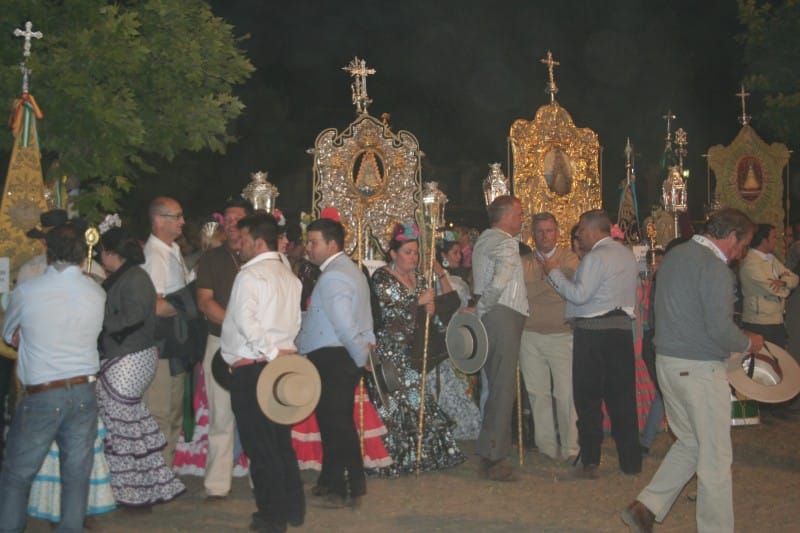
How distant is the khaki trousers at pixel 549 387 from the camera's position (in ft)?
30.7

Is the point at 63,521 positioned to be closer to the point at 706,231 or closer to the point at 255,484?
the point at 255,484

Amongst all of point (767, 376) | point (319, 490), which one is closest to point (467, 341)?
point (319, 490)

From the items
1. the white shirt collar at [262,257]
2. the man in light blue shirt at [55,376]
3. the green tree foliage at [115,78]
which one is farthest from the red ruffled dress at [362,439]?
the green tree foliage at [115,78]

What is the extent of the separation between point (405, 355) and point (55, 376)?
3.65m

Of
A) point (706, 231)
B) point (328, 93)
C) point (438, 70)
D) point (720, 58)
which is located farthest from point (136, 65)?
point (720, 58)

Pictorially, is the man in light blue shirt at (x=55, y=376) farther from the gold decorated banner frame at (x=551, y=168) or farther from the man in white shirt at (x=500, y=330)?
the gold decorated banner frame at (x=551, y=168)

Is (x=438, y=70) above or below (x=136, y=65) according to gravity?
above

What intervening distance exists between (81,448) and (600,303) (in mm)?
4388

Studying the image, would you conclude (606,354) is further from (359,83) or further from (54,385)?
(54,385)

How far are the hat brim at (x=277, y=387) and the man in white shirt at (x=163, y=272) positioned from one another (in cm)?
153

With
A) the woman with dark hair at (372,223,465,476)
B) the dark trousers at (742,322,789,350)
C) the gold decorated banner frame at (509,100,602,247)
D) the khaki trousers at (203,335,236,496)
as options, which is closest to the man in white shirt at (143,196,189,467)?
the khaki trousers at (203,335,236,496)

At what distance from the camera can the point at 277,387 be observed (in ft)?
20.3

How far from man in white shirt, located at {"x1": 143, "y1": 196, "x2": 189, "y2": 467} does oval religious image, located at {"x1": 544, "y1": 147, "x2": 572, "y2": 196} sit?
5.36 metres

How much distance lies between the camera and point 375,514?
724cm
